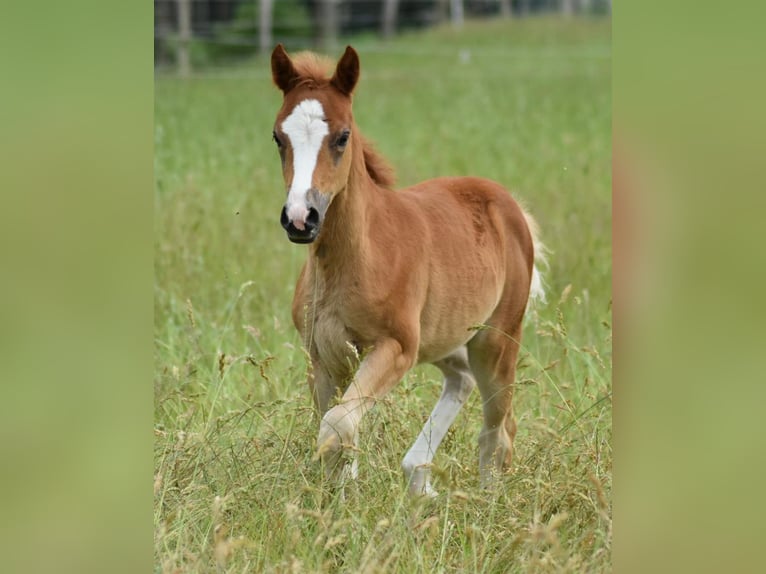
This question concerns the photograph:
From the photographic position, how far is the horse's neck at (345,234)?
393 centimetres

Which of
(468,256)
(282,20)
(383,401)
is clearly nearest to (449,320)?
(468,256)

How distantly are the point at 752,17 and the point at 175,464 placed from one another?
267 centimetres

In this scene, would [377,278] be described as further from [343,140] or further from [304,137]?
[304,137]

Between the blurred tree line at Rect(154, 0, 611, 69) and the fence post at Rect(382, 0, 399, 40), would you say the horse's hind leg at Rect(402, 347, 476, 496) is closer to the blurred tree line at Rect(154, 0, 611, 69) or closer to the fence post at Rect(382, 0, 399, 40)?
Answer: the blurred tree line at Rect(154, 0, 611, 69)

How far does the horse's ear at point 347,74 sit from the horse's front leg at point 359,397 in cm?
92

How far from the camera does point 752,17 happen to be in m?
1.75

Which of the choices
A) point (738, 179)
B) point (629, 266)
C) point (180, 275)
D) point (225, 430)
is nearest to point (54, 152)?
point (629, 266)

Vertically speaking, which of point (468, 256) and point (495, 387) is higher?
point (468, 256)

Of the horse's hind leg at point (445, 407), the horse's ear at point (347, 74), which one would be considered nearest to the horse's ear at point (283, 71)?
the horse's ear at point (347, 74)

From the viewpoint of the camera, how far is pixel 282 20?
1129 inches

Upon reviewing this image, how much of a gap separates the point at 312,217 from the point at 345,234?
1.59ft

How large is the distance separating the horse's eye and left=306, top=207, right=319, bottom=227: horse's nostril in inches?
13.3

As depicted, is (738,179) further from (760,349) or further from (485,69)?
(485,69)

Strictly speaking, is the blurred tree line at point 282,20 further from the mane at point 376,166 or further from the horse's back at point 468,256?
the mane at point 376,166
